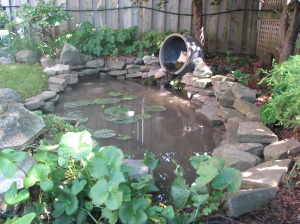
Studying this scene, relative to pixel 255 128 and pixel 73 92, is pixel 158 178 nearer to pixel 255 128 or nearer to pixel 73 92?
pixel 255 128

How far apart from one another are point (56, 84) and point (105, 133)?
235 centimetres

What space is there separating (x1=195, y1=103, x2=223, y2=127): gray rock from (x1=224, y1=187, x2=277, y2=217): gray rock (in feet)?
7.79

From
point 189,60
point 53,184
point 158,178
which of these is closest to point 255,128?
point 158,178

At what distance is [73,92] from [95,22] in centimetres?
295

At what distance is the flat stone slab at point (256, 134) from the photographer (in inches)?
127

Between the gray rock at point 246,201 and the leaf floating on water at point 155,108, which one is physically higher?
the gray rock at point 246,201

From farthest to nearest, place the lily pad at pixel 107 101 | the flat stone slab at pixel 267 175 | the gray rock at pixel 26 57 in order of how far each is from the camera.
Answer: the gray rock at pixel 26 57, the lily pad at pixel 107 101, the flat stone slab at pixel 267 175

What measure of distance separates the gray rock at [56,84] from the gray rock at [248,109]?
124 inches

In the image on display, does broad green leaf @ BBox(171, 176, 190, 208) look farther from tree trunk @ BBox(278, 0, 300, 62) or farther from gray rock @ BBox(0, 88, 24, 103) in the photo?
tree trunk @ BBox(278, 0, 300, 62)

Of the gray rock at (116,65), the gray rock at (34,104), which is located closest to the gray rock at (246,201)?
the gray rock at (34,104)

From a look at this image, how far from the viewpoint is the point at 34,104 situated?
457cm

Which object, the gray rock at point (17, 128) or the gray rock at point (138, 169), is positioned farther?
the gray rock at point (138, 169)

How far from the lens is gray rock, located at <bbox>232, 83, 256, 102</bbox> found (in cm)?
429

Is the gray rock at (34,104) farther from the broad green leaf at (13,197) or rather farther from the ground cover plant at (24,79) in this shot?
the broad green leaf at (13,197)
